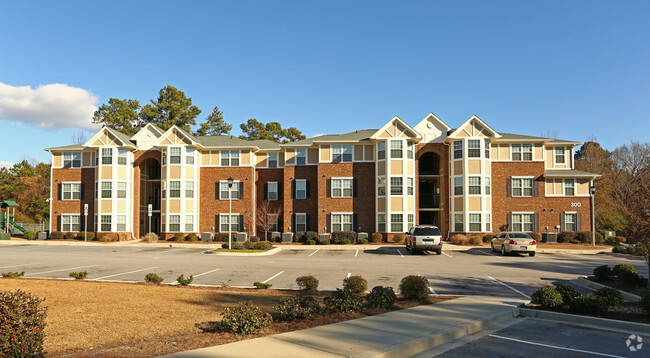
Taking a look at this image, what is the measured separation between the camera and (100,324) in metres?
8.13

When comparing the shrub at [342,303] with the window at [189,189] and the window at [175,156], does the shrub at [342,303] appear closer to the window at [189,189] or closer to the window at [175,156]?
the window at [189,189]

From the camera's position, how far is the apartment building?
36.5 meters

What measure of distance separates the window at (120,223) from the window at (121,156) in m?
5.11

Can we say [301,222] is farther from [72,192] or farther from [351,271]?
[72,192]

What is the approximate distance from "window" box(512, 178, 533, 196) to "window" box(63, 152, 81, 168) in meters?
41.1

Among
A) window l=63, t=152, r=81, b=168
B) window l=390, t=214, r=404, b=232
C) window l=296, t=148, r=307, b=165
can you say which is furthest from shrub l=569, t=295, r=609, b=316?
window l=63, t=152, r=81, b=168

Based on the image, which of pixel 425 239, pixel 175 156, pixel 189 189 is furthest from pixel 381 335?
pixel 175 156

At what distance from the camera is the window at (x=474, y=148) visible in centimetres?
3610

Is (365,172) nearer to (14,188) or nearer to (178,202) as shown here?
(178,202)

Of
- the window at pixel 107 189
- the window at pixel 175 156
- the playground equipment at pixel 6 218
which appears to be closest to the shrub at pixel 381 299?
the window at pixel 175 156

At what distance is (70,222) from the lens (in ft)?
137

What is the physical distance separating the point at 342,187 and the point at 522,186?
1572 centimetres

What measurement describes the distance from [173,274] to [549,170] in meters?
34.2

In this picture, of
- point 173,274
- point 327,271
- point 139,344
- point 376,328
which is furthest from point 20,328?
point 327,271
